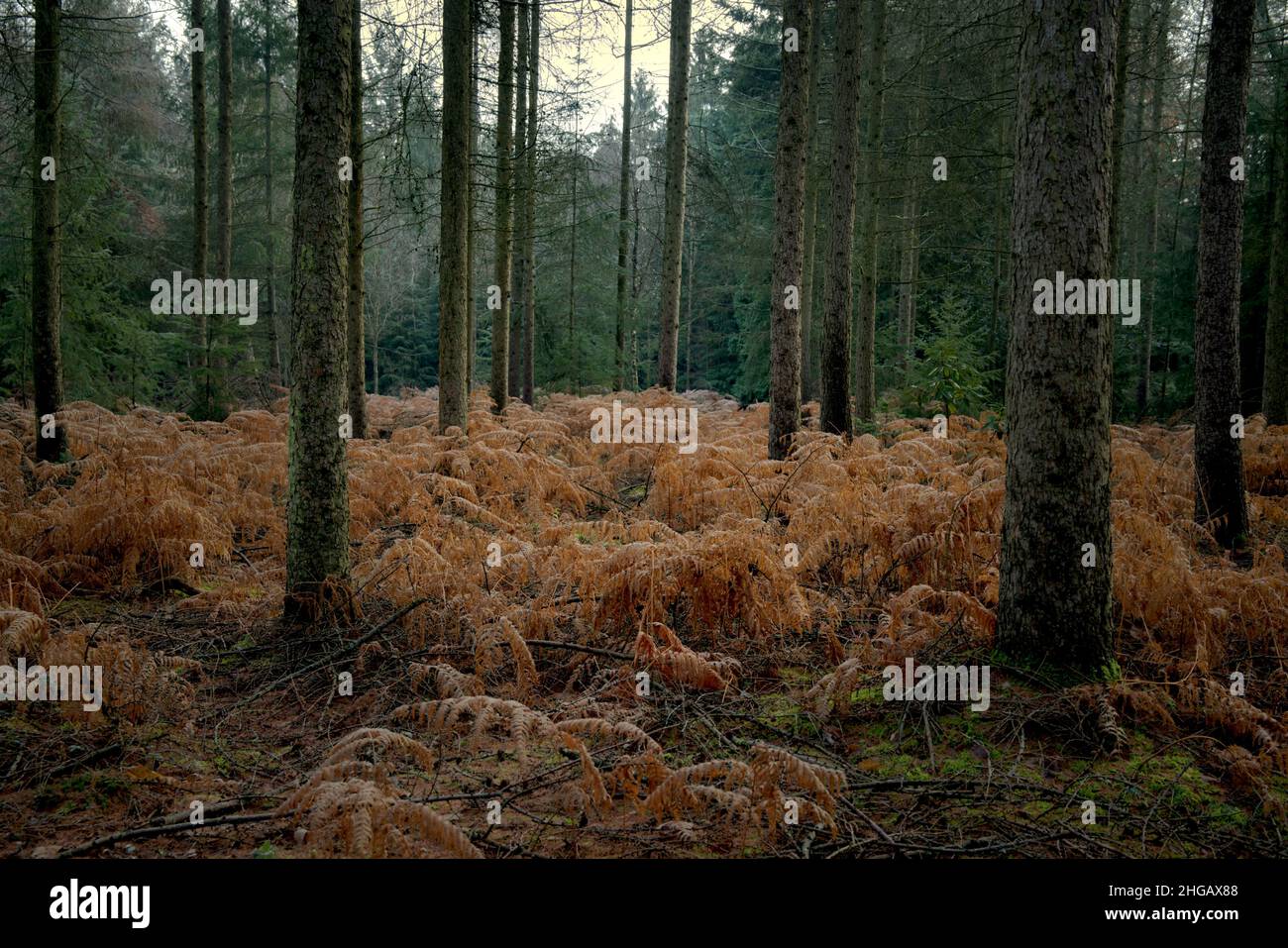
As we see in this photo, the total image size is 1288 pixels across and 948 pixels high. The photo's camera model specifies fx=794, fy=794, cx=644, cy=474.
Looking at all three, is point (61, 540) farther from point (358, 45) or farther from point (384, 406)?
point (384, 406)

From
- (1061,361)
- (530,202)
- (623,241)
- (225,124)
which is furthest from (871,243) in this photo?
(225,124)

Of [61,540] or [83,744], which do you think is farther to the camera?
[61,540]

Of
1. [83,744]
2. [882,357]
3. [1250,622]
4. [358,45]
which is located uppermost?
[358,45]

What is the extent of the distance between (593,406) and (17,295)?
979 cm

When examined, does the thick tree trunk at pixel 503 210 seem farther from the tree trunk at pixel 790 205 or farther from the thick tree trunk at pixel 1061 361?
the thick tree trunk at pixel 1061 361

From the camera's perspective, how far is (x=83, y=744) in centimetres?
372

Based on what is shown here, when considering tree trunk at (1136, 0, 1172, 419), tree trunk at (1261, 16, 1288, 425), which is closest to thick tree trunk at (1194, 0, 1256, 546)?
tree trunk at (1261, 16, 1288, 425)

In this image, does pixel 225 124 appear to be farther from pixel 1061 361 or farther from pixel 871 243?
pixel 1061 361

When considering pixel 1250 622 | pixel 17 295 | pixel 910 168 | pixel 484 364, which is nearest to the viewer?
pixel 1250 622

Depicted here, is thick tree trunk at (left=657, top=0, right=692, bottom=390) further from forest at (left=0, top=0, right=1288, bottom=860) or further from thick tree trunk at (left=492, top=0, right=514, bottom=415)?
thick tree trunk at (left=492, top=0, right=514, bottom=415)

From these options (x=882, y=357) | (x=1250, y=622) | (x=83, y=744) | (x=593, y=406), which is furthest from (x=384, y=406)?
(x=1250, y=622)

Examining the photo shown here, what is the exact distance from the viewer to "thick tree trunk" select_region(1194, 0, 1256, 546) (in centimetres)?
711

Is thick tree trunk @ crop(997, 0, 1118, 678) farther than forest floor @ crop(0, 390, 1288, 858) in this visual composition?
Yes

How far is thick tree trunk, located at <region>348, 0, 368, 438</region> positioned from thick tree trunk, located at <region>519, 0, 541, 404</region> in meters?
2.25
